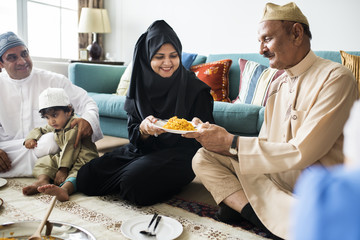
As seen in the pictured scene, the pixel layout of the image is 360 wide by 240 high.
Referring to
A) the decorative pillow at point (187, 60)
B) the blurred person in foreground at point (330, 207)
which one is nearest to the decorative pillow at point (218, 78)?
the decorative pillow at point (187, 60)

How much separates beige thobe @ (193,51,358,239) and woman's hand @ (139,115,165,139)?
0.91ft

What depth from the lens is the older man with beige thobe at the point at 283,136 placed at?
140cm

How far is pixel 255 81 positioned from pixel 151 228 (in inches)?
81.4

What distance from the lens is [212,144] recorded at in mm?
1667

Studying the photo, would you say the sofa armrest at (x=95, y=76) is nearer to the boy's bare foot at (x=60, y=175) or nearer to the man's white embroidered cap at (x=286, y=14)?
the boy's bare foot at (x=60, y=175)

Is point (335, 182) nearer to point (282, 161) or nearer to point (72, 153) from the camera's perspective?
point (282, 161)

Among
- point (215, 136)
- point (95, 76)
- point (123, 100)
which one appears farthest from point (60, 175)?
point (95, 76)

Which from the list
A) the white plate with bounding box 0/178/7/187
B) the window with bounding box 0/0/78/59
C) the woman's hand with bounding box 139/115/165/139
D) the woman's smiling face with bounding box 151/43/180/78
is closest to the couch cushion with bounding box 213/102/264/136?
the woman's smiling face with bounding box 151/43/180/78

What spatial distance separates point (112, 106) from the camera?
363 cm

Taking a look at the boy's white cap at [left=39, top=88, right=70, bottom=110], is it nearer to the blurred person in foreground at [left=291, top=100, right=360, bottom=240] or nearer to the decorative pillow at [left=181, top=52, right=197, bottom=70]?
the decorative pillow at [left=181, top=52, right=197, bottom=70]

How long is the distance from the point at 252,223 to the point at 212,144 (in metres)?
0.48

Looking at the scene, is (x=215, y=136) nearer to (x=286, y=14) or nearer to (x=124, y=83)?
(x=286, y=14)

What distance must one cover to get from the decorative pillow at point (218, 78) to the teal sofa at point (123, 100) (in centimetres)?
14

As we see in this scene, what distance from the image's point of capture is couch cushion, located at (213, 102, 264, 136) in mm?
2869
